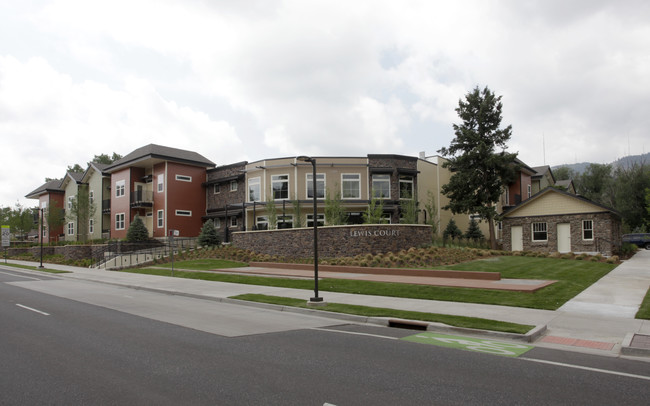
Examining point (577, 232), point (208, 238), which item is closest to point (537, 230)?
point (577, 232)

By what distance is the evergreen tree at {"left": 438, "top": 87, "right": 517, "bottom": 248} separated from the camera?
3431 cm

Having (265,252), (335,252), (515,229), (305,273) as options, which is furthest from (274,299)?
(515,229)

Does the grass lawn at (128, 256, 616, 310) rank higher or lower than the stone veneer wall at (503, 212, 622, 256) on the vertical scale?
lower

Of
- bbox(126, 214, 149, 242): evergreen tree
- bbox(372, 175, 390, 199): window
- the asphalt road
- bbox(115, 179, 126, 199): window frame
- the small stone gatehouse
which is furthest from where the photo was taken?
bbox(115, 179, 126, 199): window frame

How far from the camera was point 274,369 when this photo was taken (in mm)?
6590

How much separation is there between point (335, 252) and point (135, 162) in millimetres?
27288

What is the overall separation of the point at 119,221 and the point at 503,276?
4044 cm

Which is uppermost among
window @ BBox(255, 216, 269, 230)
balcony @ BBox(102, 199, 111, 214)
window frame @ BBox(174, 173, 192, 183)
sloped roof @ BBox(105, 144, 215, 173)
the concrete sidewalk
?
sloped roof @ BBox(105, 144, 215, 173)

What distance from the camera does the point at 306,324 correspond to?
35.9ft

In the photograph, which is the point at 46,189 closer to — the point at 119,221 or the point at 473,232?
the point at 119,221

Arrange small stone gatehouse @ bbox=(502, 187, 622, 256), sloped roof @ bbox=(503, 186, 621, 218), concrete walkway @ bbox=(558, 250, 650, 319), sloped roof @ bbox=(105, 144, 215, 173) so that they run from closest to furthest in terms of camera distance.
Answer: concrete walkway @ bbox=(558, 250, 650, 319), small stone gatehouse @ bbox=(502, 187, 622, 256), sloped roof @ bbox=(503, 186, 621, 218), sloped roof @ bbox=(105, 144, 215, 173)

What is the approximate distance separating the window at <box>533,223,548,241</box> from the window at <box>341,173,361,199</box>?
46.7 ft

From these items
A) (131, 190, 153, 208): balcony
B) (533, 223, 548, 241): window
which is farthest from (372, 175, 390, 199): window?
(131, 190, 153, 208): balcony

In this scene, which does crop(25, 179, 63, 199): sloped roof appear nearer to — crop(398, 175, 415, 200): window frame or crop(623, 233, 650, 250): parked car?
crop(398, 175, 415, 200): window frame
